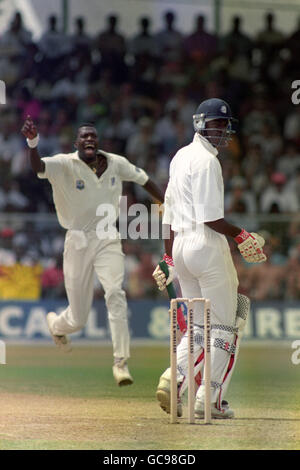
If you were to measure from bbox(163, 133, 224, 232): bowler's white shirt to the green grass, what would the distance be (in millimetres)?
1326

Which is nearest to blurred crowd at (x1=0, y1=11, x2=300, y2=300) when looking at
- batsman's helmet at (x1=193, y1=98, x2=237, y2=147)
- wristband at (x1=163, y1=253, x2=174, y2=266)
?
wristband at (x1=163, y1=253, x2=174, y2=266)

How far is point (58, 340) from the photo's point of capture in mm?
9875

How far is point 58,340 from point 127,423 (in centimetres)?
323

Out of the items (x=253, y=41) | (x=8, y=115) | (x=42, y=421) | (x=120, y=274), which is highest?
(x=253, y=41)

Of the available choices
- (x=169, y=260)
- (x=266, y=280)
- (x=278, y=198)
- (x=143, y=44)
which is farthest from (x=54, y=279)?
(x=169, y=260)

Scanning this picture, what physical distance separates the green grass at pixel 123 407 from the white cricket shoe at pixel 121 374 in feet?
0.36

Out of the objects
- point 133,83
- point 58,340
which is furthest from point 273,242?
point 58,340

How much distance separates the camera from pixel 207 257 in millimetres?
6926

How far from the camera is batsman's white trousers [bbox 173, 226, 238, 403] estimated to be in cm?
692

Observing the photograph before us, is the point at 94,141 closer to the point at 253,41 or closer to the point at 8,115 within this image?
the point at 8,115

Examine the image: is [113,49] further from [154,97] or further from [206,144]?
[206,144]

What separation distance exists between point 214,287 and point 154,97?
11.2m

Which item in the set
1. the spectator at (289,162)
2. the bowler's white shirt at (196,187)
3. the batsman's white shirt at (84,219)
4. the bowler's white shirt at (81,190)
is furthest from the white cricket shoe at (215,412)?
the spectator at (289,162)

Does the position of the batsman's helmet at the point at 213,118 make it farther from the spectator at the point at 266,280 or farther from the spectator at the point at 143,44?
the spectator at the point at 143,44
